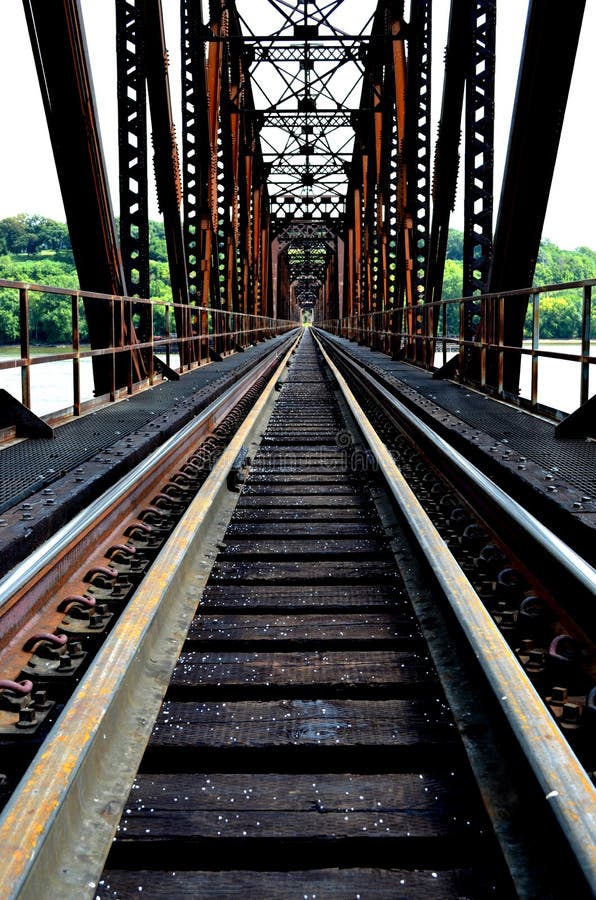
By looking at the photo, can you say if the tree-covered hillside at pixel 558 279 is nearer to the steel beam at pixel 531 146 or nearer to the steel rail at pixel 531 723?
the steel beam at pixel 531 146

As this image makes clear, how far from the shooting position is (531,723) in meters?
2.09

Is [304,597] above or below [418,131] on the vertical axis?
below

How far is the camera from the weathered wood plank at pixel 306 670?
2670 mm

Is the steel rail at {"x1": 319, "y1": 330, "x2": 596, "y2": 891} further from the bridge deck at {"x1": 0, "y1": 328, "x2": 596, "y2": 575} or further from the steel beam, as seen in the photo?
the steel beam

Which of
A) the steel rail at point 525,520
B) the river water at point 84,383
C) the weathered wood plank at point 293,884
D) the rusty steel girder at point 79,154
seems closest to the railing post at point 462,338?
the river water at point 84,383

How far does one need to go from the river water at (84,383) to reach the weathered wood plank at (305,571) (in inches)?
387

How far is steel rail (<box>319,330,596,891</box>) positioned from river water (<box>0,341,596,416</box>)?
34.8ft

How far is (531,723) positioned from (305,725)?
0.61m

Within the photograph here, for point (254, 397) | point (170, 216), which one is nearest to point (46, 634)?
point (254, 397)

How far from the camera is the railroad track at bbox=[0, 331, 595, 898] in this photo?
1.75m

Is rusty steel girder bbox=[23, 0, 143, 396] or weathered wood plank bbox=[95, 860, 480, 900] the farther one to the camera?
rusty steel girder bbox=[23, 0, 143, 396]

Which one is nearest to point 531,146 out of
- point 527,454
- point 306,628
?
point 527,454

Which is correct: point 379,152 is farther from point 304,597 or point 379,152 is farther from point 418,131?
point 304,597

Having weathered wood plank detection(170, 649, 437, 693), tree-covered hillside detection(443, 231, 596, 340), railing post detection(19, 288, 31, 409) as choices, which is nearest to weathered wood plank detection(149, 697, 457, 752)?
weathered wood plank detection(170, 649, 437, 693)
